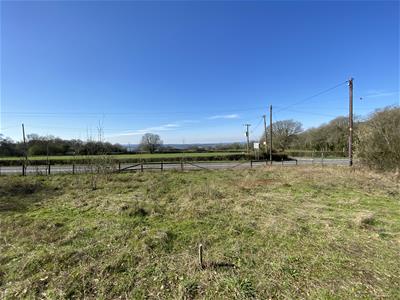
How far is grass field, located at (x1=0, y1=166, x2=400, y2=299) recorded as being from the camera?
2.80 m

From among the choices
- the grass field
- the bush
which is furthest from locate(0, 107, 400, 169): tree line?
the grass field

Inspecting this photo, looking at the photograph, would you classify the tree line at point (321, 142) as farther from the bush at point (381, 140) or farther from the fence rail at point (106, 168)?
the fence rail at point (106, 168)

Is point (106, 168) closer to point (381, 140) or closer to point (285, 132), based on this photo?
point (381, 140)

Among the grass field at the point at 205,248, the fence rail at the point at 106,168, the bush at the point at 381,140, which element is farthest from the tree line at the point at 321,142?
the grass field at the point at 205,248

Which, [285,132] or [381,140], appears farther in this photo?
→ [285,132]

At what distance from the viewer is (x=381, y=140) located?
12508 mm

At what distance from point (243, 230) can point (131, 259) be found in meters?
2.56

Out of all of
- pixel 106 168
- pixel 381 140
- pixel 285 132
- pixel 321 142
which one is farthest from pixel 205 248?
pixel 285 132

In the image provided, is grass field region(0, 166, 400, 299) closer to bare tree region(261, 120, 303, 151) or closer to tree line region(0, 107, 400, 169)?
tree line region(0, 107, 400, 169)

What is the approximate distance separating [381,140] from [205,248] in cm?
1431

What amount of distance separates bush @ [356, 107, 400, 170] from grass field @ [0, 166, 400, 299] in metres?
6.42

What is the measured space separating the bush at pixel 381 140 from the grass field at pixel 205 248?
6.42 metres

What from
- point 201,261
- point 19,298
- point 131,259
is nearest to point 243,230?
point 201,261

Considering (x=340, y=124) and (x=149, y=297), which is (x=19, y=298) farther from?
(x=340, y=124)
